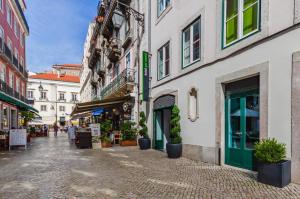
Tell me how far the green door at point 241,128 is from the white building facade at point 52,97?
54.6m

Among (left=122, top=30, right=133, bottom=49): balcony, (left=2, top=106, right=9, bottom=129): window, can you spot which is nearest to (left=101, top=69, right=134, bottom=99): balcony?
(left=122, top=30, right=133, bottom=49): balcony

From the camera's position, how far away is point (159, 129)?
14227 millimetres

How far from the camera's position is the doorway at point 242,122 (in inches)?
295

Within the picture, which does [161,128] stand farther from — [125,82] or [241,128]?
[241,128]

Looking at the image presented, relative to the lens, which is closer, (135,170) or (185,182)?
(185,182)

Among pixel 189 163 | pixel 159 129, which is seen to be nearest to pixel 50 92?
pixel 159 129

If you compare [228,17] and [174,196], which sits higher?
[228,17]

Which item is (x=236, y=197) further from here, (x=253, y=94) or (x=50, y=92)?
(x=50, y=92)

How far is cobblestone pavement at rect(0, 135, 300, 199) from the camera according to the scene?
5.46 meters

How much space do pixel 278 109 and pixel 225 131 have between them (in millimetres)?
2377

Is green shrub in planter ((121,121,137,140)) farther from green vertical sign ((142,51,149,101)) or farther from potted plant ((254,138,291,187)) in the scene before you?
potted plant ((254,138,291,187))

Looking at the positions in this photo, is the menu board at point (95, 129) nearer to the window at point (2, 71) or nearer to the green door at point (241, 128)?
the green door at point (241, 128)

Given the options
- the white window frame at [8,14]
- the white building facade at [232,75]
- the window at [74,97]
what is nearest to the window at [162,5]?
the white building facade at [232,75]

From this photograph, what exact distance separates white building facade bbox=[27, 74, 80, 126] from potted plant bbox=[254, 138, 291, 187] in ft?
186
